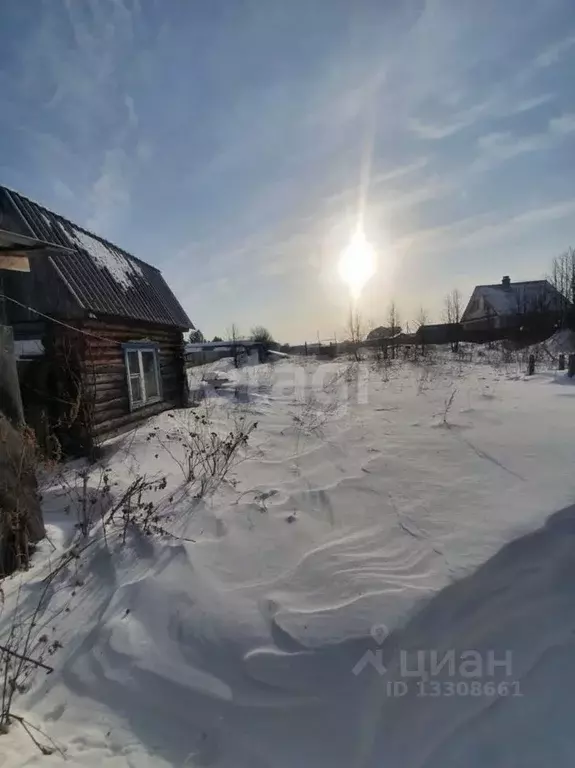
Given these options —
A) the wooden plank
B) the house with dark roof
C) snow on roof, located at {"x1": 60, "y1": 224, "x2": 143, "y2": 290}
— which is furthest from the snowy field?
snow on roof, located at {"x1": 60, "y1": 224, "x2": 143, "y2": 290}

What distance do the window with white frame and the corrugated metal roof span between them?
Result: 80 cm

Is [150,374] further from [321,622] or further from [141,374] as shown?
[321,622]

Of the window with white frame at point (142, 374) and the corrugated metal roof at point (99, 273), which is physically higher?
the corrugated metal roof at point (99, 273)

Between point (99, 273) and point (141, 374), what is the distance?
2394 mm

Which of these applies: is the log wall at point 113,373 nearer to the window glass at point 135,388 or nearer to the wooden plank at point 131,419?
the wooden plank at point 131,419

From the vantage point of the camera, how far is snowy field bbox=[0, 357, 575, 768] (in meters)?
2.33

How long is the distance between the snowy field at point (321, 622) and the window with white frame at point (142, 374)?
12.6 ft

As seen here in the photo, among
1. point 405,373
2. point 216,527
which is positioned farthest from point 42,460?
point 405,373

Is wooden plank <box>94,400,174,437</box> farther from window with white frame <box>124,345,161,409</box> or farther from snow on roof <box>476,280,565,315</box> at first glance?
snow on roof <box>476,280,565,315</box>

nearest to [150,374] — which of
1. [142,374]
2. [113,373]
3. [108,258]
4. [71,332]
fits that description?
[142,374]

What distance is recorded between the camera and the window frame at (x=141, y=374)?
28.8 ft

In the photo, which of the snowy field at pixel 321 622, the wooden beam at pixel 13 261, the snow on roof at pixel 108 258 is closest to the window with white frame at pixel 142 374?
the snow on roof at pixel 108 258

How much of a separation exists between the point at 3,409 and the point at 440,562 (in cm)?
436

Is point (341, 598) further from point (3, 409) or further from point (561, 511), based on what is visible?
point (3, 409)
